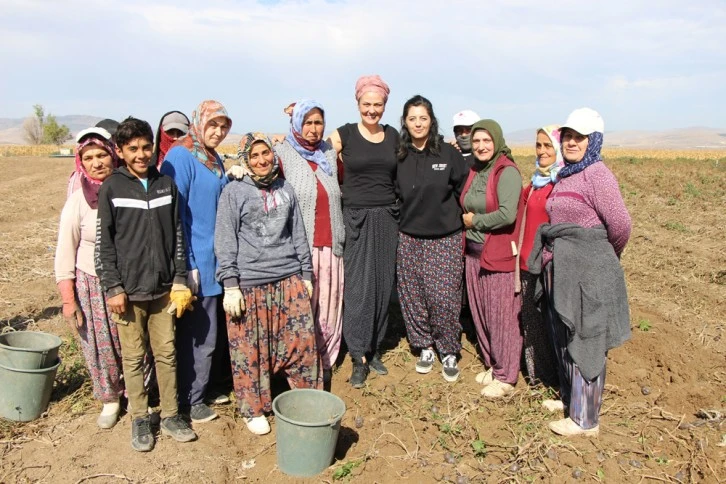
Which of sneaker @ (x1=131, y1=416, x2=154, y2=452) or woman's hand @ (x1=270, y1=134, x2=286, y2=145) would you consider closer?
sneaker @ (x1=131, y1=416, x2=154, y2=452)

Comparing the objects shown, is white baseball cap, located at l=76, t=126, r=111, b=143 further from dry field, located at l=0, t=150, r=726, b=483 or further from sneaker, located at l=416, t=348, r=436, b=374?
sneaker, located at l=416, t=348, r=436, b=374

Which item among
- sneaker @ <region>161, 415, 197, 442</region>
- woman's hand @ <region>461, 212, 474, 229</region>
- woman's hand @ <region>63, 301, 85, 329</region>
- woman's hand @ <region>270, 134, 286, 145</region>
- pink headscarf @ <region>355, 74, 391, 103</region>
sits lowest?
sneaker @ <region>161, 415, 197, 442</region>

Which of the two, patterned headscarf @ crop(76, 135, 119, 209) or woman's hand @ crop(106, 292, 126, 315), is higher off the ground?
patterned headscarf @ crop(76, 135, 119, 209)

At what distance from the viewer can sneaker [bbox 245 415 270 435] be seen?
377 centimetres

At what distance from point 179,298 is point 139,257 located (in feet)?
1.17

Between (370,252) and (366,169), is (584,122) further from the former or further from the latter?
(370,252)

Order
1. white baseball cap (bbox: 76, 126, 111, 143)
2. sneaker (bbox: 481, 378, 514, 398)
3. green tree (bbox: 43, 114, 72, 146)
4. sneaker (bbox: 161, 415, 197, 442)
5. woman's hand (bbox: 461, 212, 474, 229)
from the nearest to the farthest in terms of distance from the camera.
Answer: white baseball cap (bbox: 76, 126, 111, 143), sneaker (bbox: 161, 415, 197, 442), woman's hand (bbox: 461, 212, 474, 229), sneaker (bbox: 481, 378, 514, 398), green tree (bbox: 43, 114, 72, 146)

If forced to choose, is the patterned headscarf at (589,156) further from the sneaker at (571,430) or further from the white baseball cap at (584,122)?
the sneaker at (571,430)

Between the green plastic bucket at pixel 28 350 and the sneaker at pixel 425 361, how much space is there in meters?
2.86

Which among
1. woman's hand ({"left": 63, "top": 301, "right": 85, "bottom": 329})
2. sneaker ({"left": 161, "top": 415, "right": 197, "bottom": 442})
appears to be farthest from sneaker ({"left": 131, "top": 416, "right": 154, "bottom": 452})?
woman's hand ({"left": 63, "top": 301, "right": 85, "bottom": 329})

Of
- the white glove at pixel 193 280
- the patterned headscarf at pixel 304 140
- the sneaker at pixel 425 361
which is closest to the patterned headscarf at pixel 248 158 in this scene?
the patterned headscarf at pixel 304 140

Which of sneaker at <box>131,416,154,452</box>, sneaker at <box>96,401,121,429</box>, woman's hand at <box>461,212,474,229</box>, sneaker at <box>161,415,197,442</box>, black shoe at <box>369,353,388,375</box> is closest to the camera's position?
sneaker at <box>131,416,154,452</box>

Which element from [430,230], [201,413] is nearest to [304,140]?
[430,230]

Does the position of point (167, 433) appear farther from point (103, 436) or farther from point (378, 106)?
point (378, 106)
